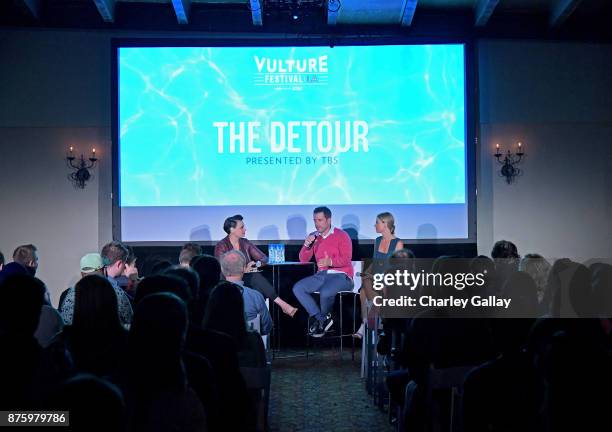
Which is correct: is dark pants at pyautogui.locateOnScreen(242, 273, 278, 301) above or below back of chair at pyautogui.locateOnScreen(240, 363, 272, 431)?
above

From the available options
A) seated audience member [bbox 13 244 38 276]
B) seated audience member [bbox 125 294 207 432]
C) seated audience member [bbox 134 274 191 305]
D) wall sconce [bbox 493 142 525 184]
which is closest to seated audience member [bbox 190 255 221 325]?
seated audience member [bbox 134 274 191 305]

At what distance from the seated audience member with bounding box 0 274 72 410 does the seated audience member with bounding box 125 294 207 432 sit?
0.23 meters

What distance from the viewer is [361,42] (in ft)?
22.5

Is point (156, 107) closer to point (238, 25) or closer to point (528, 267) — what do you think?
point (238, 25)

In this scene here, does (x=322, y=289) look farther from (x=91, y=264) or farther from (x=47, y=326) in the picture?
(x=47, y=326)

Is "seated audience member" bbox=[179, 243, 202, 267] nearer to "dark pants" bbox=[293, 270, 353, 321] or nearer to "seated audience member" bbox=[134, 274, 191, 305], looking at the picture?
"dark pants" bbox=[293, 270, 353, 321]

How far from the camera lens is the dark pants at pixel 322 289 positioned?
623cm

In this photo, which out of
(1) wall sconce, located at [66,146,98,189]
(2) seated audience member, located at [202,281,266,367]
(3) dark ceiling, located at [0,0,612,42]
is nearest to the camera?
(2) seated audience member, located at [202,281,266,367]

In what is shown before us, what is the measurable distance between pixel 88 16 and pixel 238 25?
5.39ft

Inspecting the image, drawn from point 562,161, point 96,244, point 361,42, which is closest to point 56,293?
point 96,244

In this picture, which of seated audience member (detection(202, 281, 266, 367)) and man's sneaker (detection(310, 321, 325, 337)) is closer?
seated audience member (detection(202, 281, 266, 367))

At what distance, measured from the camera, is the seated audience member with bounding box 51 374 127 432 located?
3.89ft

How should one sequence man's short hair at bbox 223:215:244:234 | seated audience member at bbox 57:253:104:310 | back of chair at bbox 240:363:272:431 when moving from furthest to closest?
man's short hair at bbox 223:215:244:234 < seated audience member at bbox 57:253:104:310 < back of chair at bbox 240:363:272:431

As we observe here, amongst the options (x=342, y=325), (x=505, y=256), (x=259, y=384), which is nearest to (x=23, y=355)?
(x=259, y=384)
